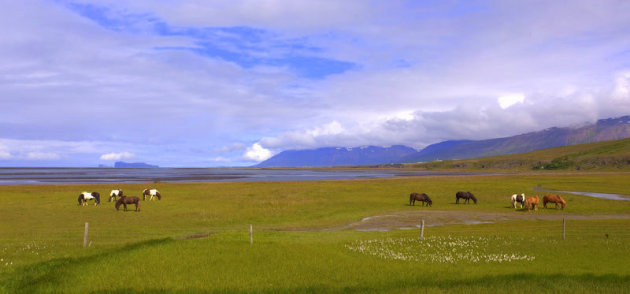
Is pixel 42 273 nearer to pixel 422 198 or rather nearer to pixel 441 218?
pixel 441 218

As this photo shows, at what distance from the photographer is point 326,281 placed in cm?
1536

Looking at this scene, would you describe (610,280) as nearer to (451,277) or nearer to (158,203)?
(451,277)

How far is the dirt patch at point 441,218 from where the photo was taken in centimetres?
3628

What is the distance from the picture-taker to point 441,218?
4069cm

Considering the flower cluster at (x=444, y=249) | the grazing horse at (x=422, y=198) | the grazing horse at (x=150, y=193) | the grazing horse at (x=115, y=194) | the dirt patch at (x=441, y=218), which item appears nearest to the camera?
the flower cluster at (x=444, y=249)

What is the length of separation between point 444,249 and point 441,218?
771 inches

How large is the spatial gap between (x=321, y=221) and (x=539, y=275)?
25.0 meters

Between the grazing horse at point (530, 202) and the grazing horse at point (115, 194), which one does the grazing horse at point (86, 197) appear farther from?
the grazing horse at point (530, 202)

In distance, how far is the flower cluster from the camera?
1931 centimetres

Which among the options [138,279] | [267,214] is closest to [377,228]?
[267,214]

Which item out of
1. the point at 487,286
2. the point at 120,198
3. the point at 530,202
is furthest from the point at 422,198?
the point at 487,286

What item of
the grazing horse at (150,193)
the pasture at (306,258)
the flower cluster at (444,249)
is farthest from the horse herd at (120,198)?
the flower cluster at (444,249)

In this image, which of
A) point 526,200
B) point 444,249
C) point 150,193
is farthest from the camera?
point 150,193

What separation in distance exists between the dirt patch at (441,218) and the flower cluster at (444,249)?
9772 mm
